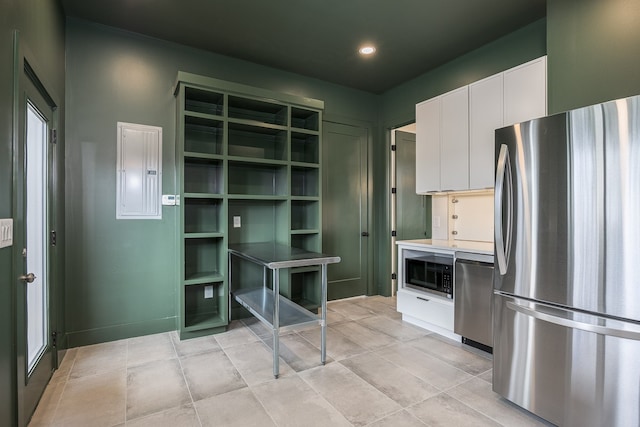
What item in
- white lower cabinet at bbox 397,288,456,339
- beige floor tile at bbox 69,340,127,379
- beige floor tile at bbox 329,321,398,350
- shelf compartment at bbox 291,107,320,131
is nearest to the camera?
beige floor tile at bbox 69,340,127,379

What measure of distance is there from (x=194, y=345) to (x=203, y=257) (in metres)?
0.90

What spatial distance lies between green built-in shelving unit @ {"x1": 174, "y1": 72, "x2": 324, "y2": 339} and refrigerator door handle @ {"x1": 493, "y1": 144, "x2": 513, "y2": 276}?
6.72 ft

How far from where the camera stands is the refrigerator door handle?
77.7 inches

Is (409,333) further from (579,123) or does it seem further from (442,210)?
(579,123)

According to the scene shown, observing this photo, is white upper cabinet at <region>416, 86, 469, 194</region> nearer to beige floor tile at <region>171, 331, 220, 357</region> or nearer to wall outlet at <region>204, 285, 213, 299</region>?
wall outlet at <region>204, 285, 213, 299</region>

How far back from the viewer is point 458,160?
10.7ft

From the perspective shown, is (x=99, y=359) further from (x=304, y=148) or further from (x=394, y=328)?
(x=304, y=148)

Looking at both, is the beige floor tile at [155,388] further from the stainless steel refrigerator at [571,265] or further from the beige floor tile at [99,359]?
the stainless steel refrigerator at [571,265]

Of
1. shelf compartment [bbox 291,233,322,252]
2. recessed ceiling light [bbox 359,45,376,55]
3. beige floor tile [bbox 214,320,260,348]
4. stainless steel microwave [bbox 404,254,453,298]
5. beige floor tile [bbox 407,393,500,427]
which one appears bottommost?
beige floor tile [bbox 214,320,260,348]

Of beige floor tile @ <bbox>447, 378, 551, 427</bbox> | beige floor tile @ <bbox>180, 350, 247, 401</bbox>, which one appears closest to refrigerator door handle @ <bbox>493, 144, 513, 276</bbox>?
beige floor tile @ <bbox>447, 378, 551, 427</bbox>

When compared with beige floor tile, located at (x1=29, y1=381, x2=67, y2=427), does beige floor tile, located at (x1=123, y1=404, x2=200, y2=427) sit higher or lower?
lower

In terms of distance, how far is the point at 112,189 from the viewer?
3.04 m

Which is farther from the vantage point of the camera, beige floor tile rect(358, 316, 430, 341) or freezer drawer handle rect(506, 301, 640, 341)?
beige floor tile rect(358, 316, 430, 341)

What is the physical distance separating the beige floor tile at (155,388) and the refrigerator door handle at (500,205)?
2.21 meters
